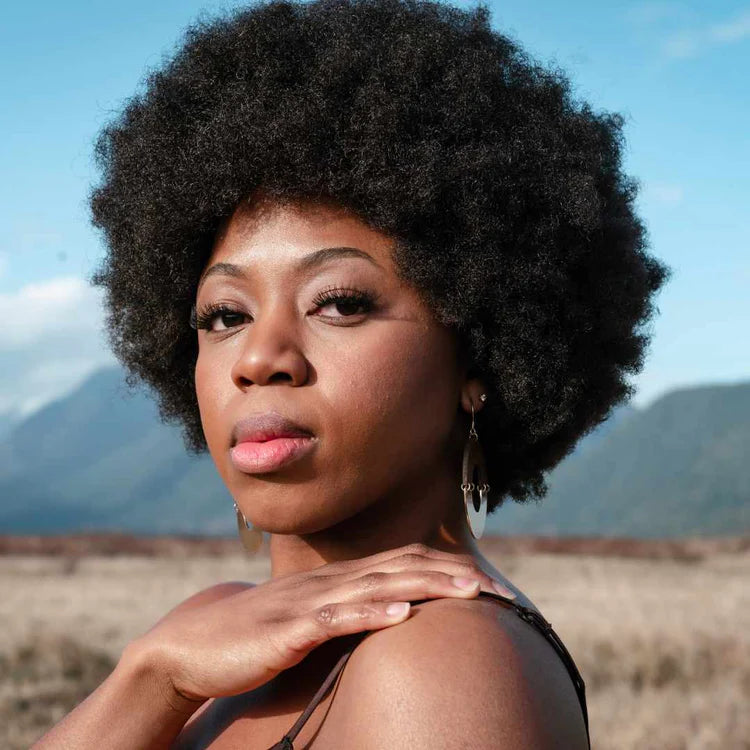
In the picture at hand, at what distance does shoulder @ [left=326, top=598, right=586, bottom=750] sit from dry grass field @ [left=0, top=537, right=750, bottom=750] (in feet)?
21.9

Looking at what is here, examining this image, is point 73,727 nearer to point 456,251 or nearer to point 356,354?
point 356,354

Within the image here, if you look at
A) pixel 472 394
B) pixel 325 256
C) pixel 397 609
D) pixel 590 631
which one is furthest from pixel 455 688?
pixel 590 631

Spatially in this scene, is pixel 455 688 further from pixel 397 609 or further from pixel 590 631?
pixel 590 631

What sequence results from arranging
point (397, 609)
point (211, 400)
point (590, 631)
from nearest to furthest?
point (397, 609), point (211, 400), point (590, 631)

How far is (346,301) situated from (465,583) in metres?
0.72

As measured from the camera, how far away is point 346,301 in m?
2.39

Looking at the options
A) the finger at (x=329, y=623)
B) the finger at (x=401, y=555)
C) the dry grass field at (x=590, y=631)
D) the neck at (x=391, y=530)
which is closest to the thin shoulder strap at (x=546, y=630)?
the finger at (x=401, y=555)

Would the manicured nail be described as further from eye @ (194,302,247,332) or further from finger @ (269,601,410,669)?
eye @ (194,302,247,332)

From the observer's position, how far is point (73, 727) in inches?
99.6

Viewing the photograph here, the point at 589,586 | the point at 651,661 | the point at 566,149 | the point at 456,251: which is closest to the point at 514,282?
the point at 456,251

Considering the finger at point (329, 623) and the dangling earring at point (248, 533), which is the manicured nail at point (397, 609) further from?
the dangling earring at point (248, 533)

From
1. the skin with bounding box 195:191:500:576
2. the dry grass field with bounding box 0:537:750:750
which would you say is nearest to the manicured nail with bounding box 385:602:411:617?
the skin with bounding box 195:191:500:576

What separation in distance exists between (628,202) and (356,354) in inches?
52.7

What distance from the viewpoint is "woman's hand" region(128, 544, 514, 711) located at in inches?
81.7
